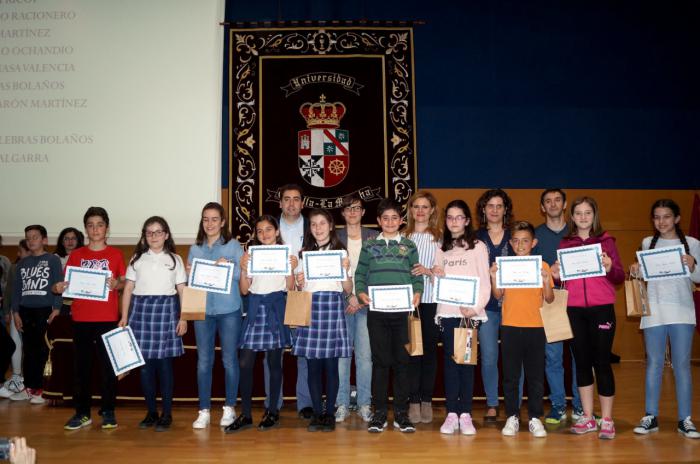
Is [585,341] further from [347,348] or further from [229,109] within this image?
[229,109]

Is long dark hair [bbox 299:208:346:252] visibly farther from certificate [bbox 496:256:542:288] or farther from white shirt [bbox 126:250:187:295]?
certificate [bbox 496:256:542:288]

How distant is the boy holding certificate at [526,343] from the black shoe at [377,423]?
0.78 metres

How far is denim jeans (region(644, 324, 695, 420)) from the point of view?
3854mm

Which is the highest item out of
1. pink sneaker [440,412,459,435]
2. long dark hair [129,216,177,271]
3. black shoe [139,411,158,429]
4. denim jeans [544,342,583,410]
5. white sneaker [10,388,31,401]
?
long dark hair [129,216,177,271]

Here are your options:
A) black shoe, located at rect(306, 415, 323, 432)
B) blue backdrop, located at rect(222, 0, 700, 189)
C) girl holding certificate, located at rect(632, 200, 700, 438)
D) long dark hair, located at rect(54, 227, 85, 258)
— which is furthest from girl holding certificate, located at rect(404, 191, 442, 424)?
long dark hair, located at rect(54, 227, 85, 258)

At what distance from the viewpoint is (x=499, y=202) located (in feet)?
13.6

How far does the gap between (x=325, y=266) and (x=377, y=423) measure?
→ 1096 millimetres

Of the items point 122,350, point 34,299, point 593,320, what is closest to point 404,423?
point 593,320

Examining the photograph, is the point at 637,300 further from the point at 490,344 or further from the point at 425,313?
the point at 425,313

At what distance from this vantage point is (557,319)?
12.4 ft

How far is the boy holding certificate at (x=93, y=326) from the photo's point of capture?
4191 millimetres

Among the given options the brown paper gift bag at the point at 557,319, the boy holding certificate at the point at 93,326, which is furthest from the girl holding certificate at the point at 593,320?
the boy holding certificate at the point at 93,326

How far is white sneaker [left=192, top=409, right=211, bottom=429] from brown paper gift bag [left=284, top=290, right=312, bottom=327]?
3.03 ft

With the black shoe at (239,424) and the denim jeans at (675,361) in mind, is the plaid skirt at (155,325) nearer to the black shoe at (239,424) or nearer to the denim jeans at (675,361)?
the black shoe at (239,424)
